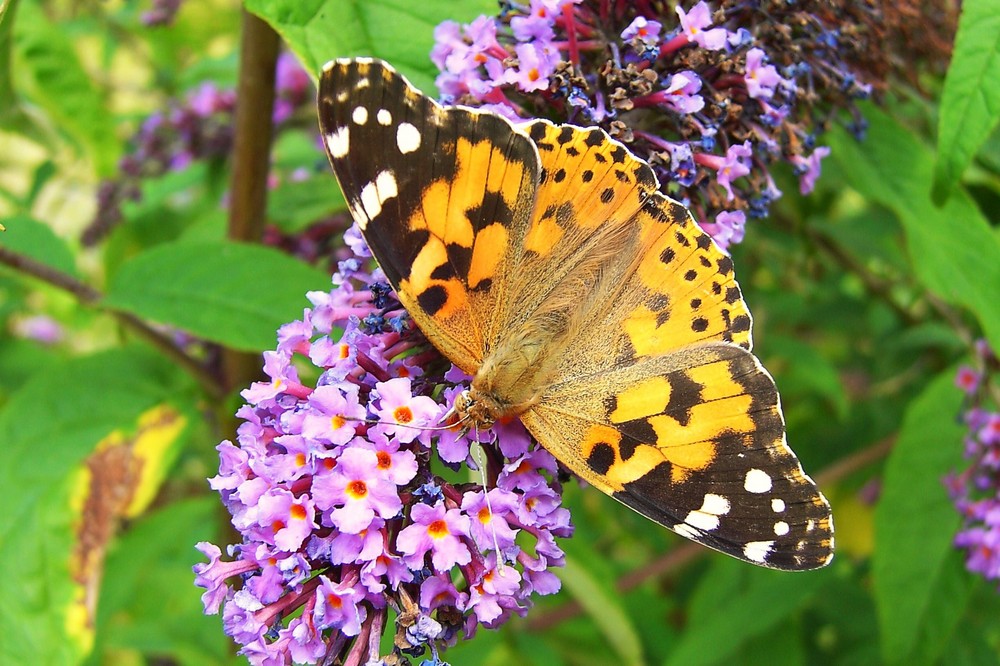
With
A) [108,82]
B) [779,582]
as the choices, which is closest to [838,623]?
[779,582]

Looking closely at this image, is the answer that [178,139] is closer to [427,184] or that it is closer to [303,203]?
[303,203]

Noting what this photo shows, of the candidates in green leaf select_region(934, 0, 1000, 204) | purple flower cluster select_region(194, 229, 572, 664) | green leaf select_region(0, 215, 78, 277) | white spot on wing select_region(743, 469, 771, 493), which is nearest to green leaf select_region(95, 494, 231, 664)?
green leaf select_region(0, 215, 78, 277)

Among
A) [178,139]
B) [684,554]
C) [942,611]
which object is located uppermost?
[178,139]

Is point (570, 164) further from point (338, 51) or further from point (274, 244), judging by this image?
point (274, 244)

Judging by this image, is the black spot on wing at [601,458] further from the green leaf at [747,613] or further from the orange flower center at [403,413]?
the green leaf at [747,613]

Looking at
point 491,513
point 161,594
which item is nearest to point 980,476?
point 491,513

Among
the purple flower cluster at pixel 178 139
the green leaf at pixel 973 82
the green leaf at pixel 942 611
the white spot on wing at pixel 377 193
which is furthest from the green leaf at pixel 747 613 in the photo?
the purple flower cluster at pixel 178 139
